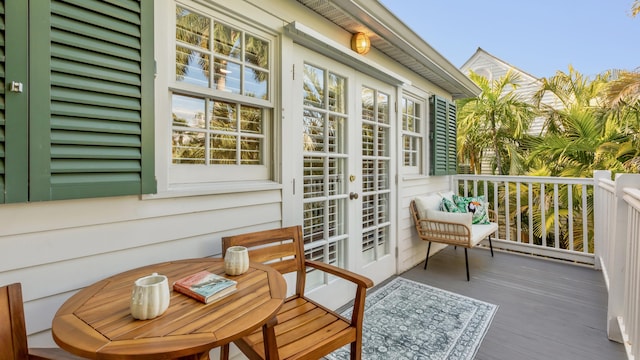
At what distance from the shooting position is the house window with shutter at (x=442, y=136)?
3.93 m

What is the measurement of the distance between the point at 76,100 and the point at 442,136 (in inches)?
158

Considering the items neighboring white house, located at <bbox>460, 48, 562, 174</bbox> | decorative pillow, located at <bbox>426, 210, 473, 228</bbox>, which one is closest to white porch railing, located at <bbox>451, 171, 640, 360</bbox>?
decorative pillow, located at <bbox>426, 210, 473, 228</bbox>

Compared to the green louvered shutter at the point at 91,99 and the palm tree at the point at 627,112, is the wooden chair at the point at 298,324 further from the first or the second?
the palm tree at the point at 627,112

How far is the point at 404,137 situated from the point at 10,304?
11.4ft

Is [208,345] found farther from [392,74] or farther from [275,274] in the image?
[392,74]

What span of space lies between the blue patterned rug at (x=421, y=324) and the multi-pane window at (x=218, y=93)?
4.88 ft

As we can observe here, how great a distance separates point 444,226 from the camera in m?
3.22

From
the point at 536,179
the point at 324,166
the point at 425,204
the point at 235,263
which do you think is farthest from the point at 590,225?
the point at 235,263

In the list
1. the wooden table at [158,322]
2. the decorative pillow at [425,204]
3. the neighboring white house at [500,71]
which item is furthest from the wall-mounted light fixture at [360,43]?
the neighboring white house at [500,71]

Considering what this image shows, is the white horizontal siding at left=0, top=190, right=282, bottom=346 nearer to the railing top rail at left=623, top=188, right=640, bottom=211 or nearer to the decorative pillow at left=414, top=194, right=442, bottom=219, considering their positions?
the railing top rail at left=623, top=188, right=640, bottom=211

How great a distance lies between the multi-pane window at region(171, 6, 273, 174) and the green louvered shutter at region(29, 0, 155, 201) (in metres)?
0.23

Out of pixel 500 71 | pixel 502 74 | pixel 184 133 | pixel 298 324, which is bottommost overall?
pixel 298 324

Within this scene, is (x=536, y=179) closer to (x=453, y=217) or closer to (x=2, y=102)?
(x=453, y=217)

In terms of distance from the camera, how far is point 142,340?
78cm
